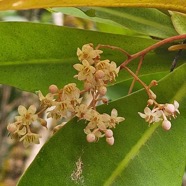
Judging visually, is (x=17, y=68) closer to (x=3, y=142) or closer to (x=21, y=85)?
(x=21, y=85)

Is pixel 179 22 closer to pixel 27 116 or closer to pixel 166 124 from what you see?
pixel 166 124

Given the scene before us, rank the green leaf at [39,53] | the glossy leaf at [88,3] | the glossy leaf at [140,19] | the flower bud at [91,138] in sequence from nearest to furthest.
A: the glossy leaf at [88,3] < the flower bud at [91,138] < the green leaf at [39,53] < the glossy leaf at [140,19]

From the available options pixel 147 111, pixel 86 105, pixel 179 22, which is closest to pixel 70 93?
pixel 86 105

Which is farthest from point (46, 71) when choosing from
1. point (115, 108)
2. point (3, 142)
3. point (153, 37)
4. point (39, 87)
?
point (3, 142)

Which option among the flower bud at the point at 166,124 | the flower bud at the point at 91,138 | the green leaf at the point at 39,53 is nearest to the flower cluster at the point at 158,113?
the flower bud at the point at 166,124

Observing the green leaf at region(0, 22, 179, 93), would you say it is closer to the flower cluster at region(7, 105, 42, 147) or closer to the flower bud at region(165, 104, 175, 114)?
the flower cluster at region(7, 105, 42, 147)

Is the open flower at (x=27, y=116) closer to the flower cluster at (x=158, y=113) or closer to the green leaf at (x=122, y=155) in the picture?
the green leaf at (x=122, y=155)

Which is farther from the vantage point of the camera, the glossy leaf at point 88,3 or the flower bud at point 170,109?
the flower bud at point 170,109
